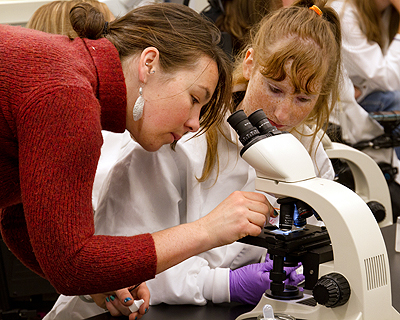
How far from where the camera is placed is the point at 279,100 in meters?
1.39

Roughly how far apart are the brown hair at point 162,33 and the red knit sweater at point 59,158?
0.40 ft

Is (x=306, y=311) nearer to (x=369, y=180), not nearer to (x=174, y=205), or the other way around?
(x=174, y=205)

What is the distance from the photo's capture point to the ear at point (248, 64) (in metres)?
1.49

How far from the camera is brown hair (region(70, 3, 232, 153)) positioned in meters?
1.05

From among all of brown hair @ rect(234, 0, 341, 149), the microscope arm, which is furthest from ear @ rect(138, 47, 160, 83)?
the microscope arm

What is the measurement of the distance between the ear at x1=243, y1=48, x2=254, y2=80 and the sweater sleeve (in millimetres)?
710

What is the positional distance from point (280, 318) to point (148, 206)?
503 mm

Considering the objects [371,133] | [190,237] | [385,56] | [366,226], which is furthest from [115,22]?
[385,56]

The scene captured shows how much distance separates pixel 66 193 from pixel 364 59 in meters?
2.40

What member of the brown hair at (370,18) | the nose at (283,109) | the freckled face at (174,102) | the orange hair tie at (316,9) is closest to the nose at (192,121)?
the freckled face at (174,102)

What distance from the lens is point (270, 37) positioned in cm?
145

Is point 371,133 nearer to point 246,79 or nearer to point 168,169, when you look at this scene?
point 246,79

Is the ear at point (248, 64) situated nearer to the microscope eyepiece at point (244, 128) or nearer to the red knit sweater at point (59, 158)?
the microscope eyepiece at point (244, 128)

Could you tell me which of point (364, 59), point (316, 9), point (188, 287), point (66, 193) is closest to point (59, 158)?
point (66, 193)
